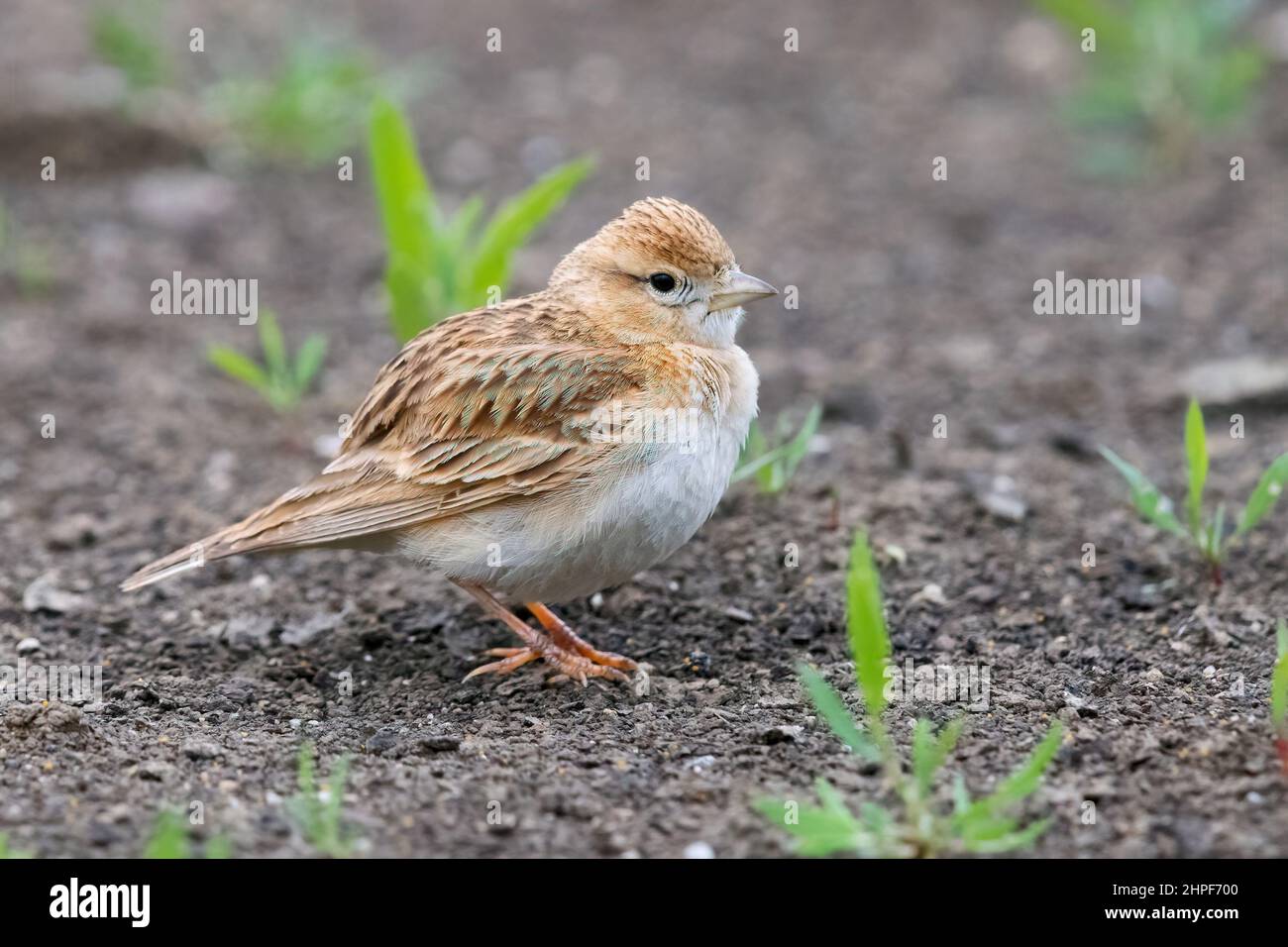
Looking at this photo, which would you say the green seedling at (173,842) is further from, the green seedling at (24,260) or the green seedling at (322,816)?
the green seedling at (24,260)

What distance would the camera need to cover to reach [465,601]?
224 inches

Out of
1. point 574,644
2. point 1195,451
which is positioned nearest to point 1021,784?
point 1195,451

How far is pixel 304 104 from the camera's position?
31.4 feet

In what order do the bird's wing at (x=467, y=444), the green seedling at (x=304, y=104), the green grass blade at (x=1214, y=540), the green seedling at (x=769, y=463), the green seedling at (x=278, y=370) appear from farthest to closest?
the green seedling at (x=304, y=104) → the green seedling at (x=278, y=370) → the green seedling at (x=769, y=463) → the green grass blade at (x=1214, y=540) → the bird's wing at (x=467, y=444)

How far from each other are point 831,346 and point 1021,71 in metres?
4.59

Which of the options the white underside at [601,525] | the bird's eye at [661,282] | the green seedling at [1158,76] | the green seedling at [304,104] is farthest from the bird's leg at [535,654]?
the green seedling at [1158,76]

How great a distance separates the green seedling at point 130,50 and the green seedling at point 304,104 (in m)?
0.40

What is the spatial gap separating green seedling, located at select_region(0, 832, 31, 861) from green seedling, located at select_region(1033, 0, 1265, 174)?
24.8 feet

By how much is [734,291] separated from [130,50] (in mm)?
6197

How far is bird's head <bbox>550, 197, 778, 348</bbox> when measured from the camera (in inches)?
201

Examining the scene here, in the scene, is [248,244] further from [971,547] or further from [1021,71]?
[1021,71]

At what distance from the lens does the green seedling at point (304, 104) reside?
9.53 meters

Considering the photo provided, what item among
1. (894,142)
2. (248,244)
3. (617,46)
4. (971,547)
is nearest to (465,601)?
(971,547)

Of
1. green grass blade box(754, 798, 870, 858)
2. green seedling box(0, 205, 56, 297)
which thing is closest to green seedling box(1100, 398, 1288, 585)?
green grass blade box(754, 798, 870, 858)
